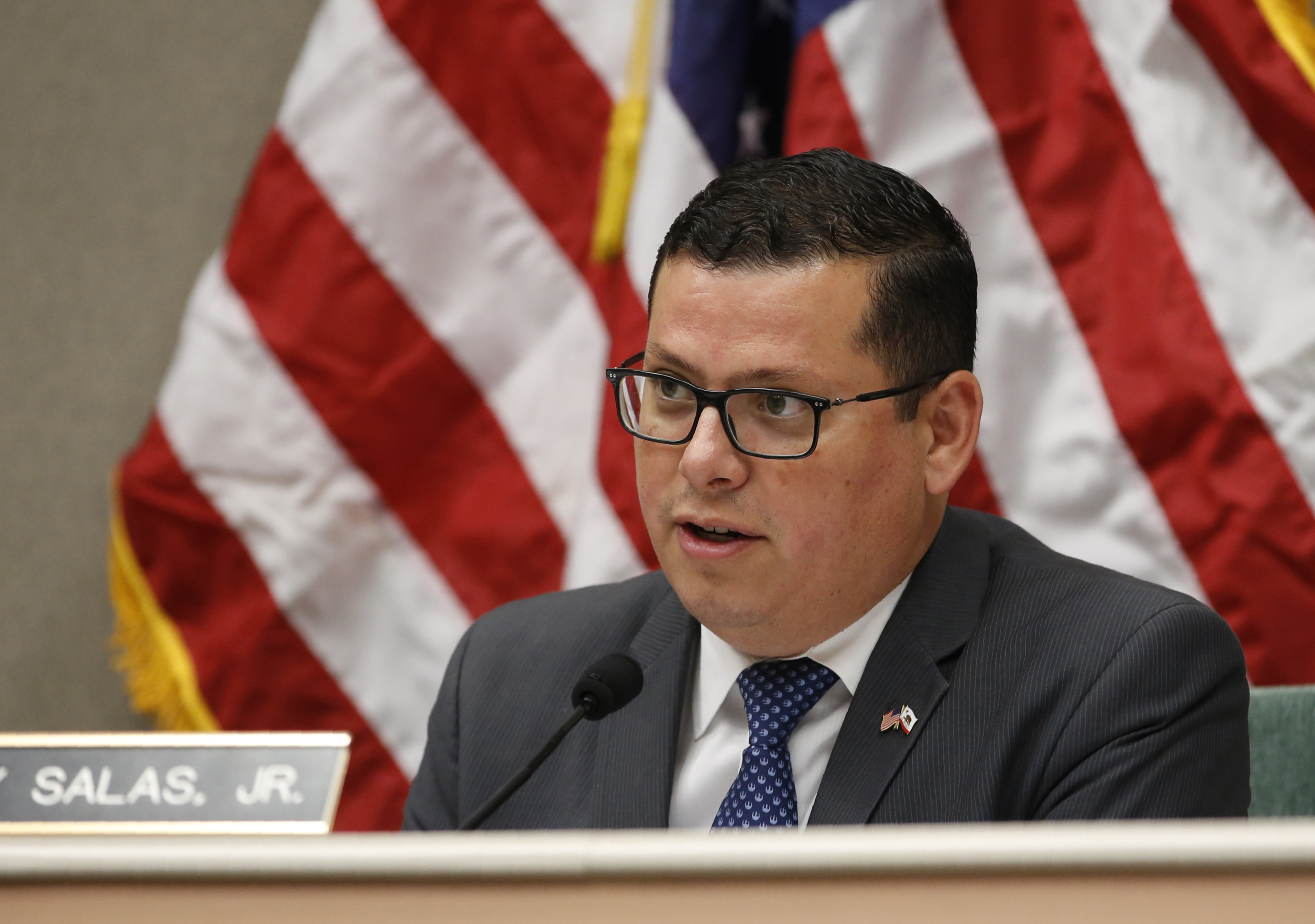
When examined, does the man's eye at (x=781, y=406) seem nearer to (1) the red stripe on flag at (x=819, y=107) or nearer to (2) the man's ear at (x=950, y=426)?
(2) the man's ear at (x=950, y=426)

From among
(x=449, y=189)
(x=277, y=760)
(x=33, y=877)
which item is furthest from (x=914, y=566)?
(x=449, y=189)

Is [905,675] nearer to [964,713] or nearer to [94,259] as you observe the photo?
[964,713]

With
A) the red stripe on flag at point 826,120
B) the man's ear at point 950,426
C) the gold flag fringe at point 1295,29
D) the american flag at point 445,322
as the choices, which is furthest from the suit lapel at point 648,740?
the gold flag fringe at point 1295,29

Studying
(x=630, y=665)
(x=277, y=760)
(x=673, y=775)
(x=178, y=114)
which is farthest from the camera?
(x=178, y=114)

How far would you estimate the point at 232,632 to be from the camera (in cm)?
230

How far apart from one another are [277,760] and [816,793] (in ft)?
1.78

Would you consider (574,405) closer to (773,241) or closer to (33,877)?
(773,241)

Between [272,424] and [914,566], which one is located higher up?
[272,424]

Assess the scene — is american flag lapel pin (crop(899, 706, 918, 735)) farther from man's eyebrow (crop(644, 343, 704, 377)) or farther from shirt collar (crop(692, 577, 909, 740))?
man's eyebrow (crop(644, 343, 704, 377))

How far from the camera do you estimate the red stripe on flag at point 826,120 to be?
2.09 meters

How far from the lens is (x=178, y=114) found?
2.56 meters

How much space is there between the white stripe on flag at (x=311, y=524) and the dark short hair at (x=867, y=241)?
111cm

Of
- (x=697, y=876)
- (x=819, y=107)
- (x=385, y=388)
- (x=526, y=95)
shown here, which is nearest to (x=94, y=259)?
(x=385, y=388)

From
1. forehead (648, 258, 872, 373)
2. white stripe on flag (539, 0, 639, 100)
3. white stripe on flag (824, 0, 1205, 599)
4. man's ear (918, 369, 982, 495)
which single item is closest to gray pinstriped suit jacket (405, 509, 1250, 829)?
man's ear (918, 369, 982, 495)
